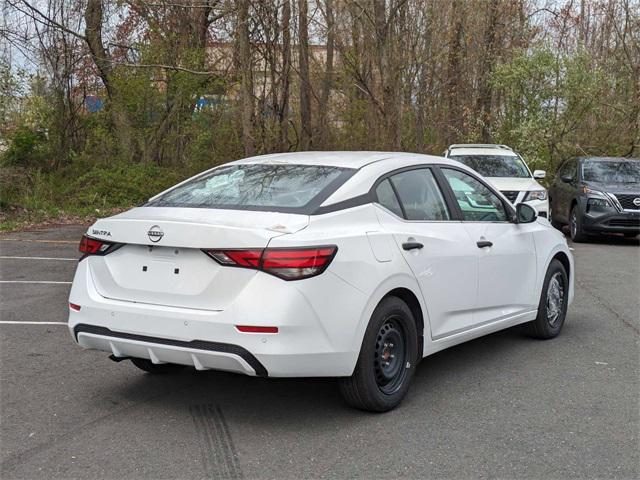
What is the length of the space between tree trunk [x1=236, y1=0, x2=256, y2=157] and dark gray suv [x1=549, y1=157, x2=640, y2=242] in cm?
732

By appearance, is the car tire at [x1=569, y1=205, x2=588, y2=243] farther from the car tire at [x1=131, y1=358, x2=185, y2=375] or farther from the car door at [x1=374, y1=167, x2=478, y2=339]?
the car tire at [x1=131, y1=358, x2=185, y2=375]

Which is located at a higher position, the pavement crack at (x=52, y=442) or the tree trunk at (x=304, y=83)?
the tree trunk at (x=304, y=83)

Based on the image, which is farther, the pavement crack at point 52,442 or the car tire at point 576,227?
the car tire at point 576,227

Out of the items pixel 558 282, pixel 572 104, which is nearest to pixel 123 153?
pixel 572 104

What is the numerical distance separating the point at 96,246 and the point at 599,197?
12.2 m

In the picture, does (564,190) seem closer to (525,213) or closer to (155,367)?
(525,213)

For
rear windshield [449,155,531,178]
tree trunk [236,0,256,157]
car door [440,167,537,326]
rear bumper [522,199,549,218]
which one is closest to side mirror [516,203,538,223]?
car door [440,167,537,326]

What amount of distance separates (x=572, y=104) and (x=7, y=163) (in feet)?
51.2

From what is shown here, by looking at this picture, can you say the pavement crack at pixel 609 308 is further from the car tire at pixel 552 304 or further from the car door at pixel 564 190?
the car door at pixel 564 190

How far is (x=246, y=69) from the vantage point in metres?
18.5

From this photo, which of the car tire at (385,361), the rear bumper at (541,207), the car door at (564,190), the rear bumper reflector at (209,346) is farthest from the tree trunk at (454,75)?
the rear bumper reflector at (209,346)

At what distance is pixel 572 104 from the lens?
74.9 ft

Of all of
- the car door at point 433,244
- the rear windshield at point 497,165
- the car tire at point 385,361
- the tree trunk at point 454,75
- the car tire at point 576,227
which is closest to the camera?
the car tire at point 385,361

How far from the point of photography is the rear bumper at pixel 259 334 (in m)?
4.23
